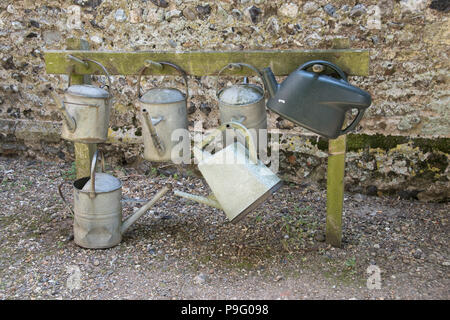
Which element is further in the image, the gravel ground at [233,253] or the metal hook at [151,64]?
the metal hook at [151,64]

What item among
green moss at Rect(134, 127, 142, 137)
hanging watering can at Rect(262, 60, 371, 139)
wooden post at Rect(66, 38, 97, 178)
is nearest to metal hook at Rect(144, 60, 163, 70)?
wooden post at Rect(66, 38, 97, 178)

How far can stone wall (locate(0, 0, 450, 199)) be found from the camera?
2.82 m

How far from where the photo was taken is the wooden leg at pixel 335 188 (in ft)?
7.13

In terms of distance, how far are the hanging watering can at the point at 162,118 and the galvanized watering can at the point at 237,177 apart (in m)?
0.21

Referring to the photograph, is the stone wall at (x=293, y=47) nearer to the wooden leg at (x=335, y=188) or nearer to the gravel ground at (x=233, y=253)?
the gravel ground at (x=233, y=253)

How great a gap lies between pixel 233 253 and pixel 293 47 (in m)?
1.45

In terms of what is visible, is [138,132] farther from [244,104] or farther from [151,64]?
[244,104]

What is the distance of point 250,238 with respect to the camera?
8.09ft

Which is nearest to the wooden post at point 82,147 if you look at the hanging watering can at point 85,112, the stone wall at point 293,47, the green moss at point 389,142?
the hanging watering can at point 85,112

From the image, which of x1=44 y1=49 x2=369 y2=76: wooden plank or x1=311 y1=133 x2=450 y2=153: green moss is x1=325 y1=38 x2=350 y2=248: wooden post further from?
x1=311 y1=133 x2=450 y2=153: green moss

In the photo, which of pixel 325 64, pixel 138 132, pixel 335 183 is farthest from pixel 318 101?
pixel 138 132

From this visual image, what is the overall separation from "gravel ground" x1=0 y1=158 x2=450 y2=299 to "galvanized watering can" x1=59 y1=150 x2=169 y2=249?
0.06 m

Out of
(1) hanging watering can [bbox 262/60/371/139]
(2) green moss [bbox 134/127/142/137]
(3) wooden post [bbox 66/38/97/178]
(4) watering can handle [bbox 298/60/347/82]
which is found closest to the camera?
(1) hanging watering can [bbox 262/60/371/139]

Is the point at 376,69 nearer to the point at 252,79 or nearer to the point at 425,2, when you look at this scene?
the point at 425,2
